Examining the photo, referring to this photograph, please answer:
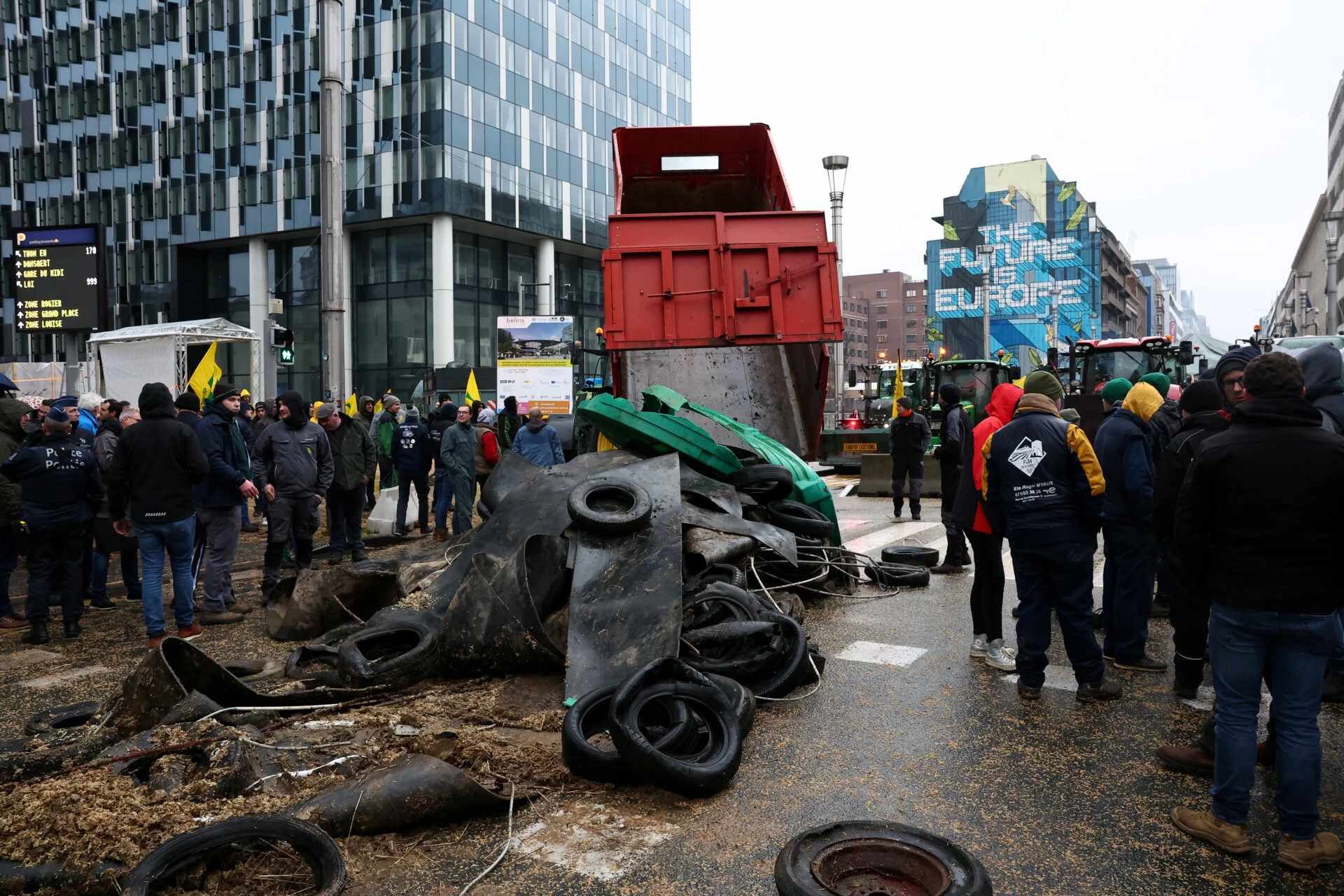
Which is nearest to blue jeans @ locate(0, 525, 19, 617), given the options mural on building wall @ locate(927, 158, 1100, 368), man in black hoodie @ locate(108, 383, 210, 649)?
man in black hoodie @ locate(108, 383, 210, 649)

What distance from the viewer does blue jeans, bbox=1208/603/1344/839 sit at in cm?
323

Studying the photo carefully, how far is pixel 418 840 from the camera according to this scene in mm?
3514

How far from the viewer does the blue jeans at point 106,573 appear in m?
8.06

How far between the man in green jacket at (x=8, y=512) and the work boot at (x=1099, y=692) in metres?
7.92

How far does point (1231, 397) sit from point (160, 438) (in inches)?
285

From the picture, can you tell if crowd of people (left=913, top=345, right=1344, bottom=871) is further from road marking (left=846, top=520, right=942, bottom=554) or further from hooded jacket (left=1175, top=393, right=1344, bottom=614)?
road marking (left=846, top=520, right=942, bottom=554)

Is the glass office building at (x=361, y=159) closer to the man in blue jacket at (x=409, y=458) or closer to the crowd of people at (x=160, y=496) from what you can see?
the man in blue jacket at (x=409, y=458)

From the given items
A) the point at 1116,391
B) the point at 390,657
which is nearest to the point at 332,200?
the point at 390,657

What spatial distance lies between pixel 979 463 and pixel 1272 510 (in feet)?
9.13

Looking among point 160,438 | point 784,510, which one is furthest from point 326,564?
point 784,510

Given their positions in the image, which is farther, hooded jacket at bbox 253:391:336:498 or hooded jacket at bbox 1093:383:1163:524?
hooded jacket at bbox 253:391:336:498

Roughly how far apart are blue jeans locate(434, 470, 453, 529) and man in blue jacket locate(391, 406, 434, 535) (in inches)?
6.2

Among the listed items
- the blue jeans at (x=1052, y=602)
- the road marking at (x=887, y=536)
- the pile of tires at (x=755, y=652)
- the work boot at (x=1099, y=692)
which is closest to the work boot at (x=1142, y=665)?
the work boot at (x=1099, y=692)

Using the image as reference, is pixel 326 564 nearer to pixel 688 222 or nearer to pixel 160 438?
pixel 160 438
